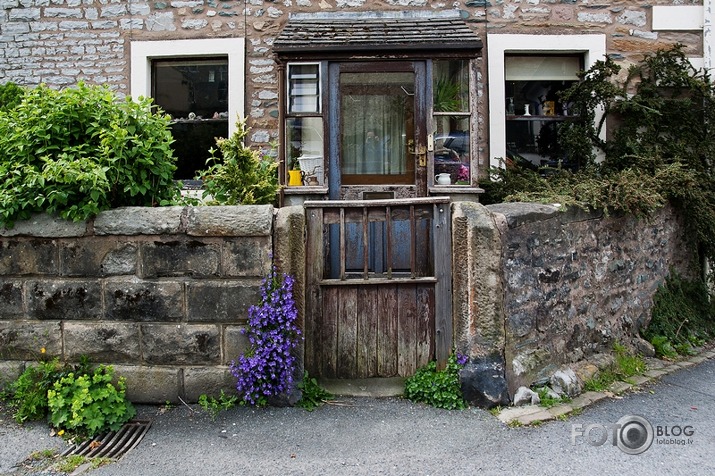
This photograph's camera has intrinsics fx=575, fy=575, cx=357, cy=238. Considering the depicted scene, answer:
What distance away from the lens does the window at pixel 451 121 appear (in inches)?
253

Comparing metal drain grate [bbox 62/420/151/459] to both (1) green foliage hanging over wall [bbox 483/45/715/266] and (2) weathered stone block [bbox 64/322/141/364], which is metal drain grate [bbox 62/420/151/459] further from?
(1) green foliage hanging over wall [bbox 483/45/715/266]

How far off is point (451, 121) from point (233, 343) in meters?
3.81

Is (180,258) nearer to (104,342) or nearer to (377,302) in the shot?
(104,342)

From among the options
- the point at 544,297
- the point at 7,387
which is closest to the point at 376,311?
the point at 544,297

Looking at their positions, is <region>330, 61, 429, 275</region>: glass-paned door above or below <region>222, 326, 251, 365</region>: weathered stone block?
above

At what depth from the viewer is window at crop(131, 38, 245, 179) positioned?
23.5 feet

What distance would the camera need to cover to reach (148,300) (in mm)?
3945

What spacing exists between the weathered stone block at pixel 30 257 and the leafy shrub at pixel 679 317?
17.5 feet

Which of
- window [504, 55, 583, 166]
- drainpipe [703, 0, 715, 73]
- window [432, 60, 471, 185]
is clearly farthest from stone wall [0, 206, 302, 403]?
drainpipe [703, 0, 715, 73]

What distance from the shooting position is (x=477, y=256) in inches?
157

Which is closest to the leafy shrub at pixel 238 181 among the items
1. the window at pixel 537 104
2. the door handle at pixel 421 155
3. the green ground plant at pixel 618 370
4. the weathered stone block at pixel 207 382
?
the weathered stone block at pixel 207 382

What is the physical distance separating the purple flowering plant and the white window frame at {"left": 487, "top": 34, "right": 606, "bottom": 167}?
409cm

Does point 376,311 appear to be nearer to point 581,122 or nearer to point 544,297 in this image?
point 544,297

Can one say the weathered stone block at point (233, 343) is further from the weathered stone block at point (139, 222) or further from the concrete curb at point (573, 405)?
the concrete curb at point (573, 405)
